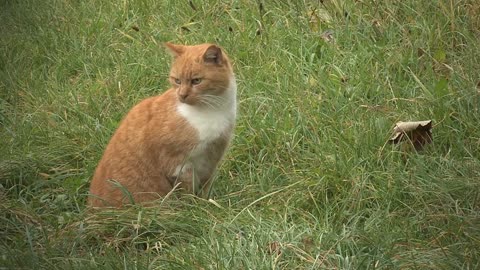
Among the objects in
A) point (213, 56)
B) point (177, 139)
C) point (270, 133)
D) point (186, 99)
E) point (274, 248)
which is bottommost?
point (270, 133)

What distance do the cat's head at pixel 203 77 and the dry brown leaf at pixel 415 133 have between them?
0.93 metres

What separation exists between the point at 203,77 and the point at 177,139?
38 cm

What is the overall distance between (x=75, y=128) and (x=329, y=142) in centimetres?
171

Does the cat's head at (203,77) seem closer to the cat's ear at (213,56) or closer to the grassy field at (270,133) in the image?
the cat's ear at (213,56)

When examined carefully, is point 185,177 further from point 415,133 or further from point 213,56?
point 415,133

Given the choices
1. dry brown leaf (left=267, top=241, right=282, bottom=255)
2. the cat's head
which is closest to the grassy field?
dry brown leaf (left=267, top=241, right=282, bottom=255)

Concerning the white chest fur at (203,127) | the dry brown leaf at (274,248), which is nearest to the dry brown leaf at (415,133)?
the white chest fur at (203,127)

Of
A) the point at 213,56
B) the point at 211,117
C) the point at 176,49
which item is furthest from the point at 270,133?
the point at 176,49

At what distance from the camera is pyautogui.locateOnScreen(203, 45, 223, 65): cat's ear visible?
204 inches

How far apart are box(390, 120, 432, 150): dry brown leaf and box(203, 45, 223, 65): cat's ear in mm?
998

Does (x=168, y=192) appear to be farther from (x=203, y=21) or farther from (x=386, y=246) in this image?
(x=203, y=21)

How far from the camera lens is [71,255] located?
422 cm

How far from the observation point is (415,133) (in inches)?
201

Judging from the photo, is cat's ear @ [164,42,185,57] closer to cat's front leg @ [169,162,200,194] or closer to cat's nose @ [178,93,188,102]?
cat's nose @ [178,93,188,102]
